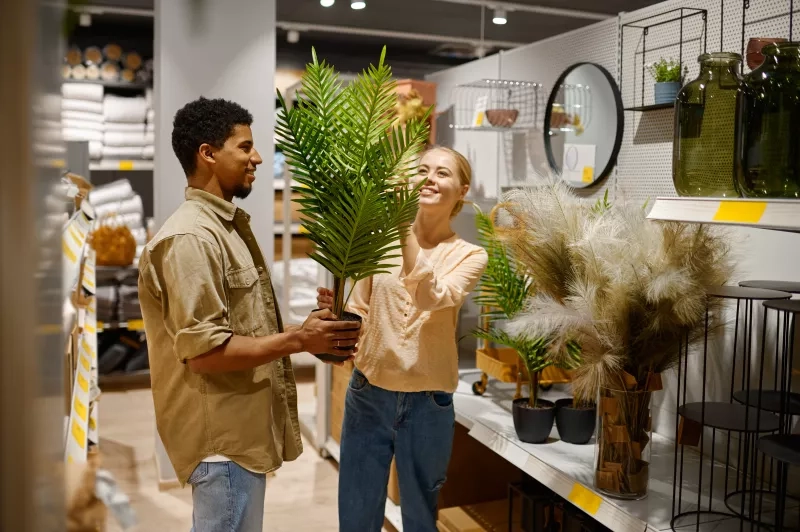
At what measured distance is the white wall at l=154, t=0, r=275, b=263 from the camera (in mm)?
3508

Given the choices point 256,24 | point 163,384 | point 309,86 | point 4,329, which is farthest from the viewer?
point 256,24

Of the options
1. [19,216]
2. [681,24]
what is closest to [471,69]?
[681,24]

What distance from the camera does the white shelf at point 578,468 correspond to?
1804 mm

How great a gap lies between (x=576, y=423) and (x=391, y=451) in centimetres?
59

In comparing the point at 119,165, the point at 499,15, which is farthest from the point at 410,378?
the point at 119,165

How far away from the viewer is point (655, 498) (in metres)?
1.89

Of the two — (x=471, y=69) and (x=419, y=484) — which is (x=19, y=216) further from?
(x=471, y=69)

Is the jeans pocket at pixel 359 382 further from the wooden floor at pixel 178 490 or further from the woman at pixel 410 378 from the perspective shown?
the wooden floor at pixel 178 490

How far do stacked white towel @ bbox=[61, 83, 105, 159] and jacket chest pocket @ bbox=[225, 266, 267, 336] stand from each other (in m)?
4.56

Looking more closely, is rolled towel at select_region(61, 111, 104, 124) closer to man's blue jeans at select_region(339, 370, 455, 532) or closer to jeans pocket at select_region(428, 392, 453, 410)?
man's blue jeans at select_region(339, 370, 455, 532)

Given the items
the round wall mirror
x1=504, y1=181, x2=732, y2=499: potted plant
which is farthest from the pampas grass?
the round wall mirror

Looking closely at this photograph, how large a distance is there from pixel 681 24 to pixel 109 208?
4720 millimetres

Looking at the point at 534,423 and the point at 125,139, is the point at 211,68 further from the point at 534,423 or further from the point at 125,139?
the point at 125,139

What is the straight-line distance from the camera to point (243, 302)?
1.80 m
